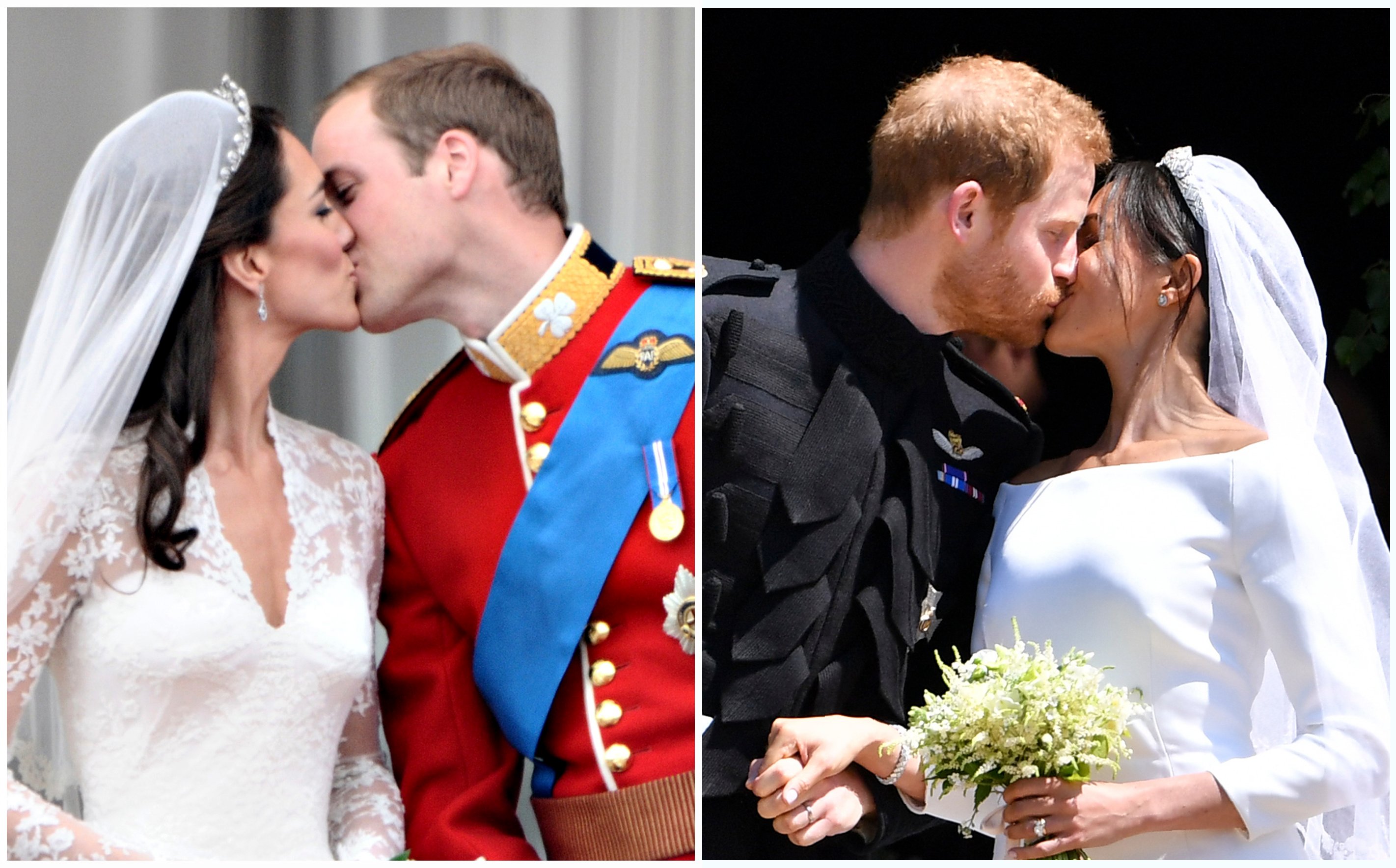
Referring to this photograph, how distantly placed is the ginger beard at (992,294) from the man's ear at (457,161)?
0.79m

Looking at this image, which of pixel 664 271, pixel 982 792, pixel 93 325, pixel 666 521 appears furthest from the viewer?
pixel 664 271

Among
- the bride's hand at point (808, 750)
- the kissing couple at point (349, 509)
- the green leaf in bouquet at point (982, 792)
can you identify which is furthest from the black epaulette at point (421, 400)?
the green leaf in bouquet at point (982, 792)

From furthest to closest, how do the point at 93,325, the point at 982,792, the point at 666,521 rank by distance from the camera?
the point at 666,521, the point at 982,792, the point at 93,325

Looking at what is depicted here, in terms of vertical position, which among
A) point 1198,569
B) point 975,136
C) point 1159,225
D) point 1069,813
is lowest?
point 1069,813

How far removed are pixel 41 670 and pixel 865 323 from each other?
1353 millimetres

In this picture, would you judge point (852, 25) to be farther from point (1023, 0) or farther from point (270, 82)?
point (270, 82)

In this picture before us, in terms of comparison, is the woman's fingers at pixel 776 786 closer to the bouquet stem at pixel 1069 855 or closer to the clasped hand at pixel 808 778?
the clasped hand at pixel 808 778

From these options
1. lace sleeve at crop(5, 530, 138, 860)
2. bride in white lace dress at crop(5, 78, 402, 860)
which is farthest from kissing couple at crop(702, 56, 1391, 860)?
lace sleeve at crop(5, 530, 138, 860)

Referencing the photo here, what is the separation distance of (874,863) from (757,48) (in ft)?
4.49

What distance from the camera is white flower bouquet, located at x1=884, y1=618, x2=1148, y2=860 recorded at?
212 centimetres

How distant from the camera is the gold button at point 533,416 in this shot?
236 centimetres

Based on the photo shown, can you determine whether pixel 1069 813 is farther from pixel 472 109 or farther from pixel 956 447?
pixel 472 109

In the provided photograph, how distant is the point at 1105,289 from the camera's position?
2.41 m

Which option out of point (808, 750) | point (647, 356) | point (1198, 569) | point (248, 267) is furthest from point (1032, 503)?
point (248, 267)
